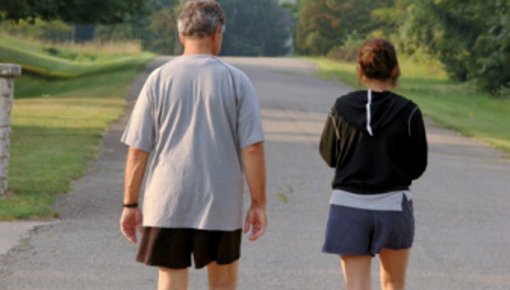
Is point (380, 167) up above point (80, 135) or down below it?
above

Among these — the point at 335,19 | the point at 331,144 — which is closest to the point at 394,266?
the point at 331,144

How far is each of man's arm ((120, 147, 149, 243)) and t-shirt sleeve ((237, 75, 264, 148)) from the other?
45cm

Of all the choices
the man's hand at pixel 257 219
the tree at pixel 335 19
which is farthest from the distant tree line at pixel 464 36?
the man's hand at pixel 257 219

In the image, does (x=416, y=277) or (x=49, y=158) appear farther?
(x=49, y=158)

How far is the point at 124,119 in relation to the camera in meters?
22.8

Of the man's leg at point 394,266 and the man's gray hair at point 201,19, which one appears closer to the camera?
the man's gray hair at point 201,19

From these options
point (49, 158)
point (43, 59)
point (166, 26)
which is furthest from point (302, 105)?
point (166, 26)

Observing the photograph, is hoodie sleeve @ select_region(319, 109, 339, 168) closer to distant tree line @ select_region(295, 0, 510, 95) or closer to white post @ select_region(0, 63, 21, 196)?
white post @ select_region(0, 63, 21, 196)

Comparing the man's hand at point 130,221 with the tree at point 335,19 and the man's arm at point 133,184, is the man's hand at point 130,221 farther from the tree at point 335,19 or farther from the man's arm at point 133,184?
the tree at point 335,19

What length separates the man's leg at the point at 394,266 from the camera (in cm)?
579

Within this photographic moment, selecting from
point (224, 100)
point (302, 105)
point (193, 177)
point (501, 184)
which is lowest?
point (302, 105)

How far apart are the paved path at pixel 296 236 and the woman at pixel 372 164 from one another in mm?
2484

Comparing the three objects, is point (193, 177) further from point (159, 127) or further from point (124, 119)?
point (124, 119)

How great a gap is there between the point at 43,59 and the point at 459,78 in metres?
20.3
